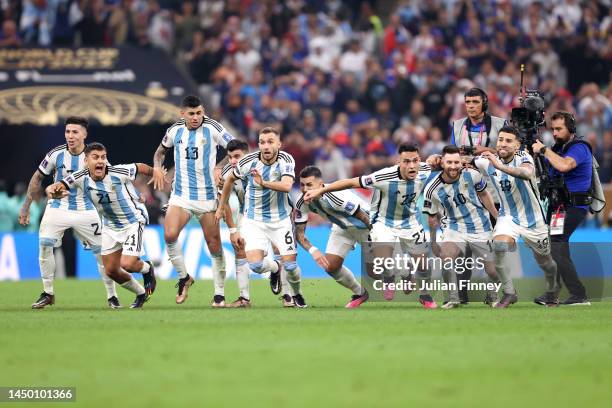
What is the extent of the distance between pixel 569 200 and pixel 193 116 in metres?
4.45

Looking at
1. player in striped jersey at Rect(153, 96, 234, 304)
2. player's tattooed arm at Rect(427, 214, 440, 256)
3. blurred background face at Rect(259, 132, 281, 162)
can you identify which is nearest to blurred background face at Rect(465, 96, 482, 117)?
player's tattooed arm at Rect(427, 214, 440, 256)

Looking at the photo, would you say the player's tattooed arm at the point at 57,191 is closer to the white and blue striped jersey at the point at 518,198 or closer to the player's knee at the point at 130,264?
the player's knee at the point at 130,264

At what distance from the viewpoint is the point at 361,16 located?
28.8 metres

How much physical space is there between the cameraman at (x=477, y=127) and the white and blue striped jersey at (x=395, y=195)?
2.11 feet

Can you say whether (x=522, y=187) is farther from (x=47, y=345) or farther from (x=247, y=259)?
(x=47, y=345)

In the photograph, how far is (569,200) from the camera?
47.3 ft

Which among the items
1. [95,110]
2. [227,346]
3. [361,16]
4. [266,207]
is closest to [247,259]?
[266,207]

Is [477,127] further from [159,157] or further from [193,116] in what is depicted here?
[159,157]

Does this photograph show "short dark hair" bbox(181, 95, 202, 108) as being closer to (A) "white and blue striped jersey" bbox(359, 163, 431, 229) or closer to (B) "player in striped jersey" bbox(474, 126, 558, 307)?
(A) "white and blue striped jersey" bbox(359, 163, 431, 229)

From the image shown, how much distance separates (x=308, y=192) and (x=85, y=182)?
2.75 meters

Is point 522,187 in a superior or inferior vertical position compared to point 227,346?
superior

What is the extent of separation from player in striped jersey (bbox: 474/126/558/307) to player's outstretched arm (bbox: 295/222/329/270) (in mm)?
1926

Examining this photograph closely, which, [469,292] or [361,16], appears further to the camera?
[361,16]

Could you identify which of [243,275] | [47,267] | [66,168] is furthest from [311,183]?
[47,267]
